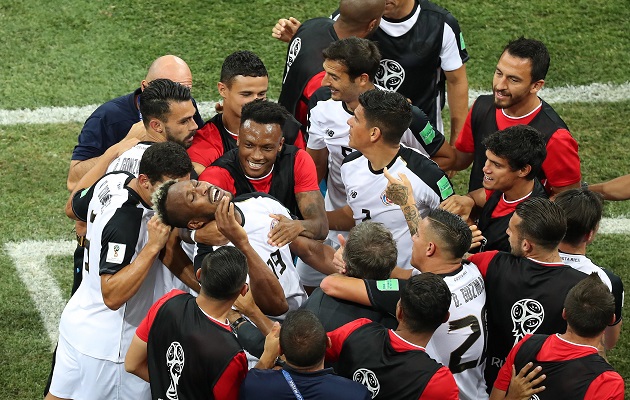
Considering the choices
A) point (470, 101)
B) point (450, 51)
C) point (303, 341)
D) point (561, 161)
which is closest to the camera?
point (303, 341)

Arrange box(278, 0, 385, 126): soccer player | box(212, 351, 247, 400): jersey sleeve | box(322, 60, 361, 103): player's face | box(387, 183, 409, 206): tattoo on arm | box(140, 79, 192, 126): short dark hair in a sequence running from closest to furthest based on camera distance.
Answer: box(212, 351, 247, 400): jersey sleeve < box(387, 183, 409, 206): tattoo on arm < box(140, 79, 192, 126): short dark hair < box(322, 60, 361, 103): player's face < box(278, 0, 385, 126): soccer player

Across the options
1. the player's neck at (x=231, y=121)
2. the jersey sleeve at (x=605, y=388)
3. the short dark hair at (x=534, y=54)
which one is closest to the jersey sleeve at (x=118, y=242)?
the player's neck at (x=231, y=121)

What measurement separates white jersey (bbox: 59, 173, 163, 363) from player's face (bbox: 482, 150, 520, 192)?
186cm

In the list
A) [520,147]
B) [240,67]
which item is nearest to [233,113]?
[240,67]

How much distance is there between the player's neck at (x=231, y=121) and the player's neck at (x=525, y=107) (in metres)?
1.69

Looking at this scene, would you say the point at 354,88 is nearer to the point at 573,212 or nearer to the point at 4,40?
the point at 573,212

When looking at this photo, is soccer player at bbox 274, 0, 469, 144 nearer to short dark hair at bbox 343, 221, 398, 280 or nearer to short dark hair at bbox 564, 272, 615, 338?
short dark hair at bbox 343, 221, 398, 280

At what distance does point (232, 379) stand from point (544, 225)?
1.66 m

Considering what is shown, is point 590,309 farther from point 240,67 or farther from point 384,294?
point 240,67

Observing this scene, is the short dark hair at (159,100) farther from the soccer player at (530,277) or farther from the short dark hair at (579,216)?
the short dark hair at (579,216)

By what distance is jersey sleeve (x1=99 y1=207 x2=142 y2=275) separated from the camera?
4.73 meters

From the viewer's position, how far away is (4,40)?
10.1 meters

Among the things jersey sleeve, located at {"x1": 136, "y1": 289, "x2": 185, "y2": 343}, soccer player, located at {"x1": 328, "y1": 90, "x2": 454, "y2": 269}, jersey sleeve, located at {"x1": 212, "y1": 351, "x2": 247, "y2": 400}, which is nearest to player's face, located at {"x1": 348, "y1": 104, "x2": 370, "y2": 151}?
soccer player, located at {"x1": 328, "y1": 90, "x2": 454, "y2": 269}

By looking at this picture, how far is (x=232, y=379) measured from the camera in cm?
424
